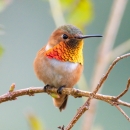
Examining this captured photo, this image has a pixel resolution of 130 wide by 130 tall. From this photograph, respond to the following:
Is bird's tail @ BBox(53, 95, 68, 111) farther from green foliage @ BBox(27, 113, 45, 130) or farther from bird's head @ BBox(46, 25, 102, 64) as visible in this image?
green foliage @ BBox(27, 113, 45, 130)

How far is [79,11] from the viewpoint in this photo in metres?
1.82

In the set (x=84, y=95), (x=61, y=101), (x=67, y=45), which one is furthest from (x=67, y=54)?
(x=84, y=95)

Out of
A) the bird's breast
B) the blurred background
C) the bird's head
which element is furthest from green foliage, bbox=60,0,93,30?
the blurred background

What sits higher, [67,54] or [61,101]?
[67,54]

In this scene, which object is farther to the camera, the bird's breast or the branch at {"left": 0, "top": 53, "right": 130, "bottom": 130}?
the bird's breast

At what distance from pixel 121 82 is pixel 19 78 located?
1.02 m

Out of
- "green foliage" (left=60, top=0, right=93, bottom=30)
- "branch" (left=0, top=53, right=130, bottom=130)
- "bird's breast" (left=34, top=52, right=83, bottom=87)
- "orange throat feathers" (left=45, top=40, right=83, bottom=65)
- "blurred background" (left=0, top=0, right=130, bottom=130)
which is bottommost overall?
"branch" (left=0, top=53, right=130, bottom=130)

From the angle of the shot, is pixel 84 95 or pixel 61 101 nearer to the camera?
pixel 84 95

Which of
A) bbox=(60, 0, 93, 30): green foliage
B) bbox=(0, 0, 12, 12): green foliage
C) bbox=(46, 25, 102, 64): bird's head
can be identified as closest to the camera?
bbox=(0, 0, 12, 12): green foliage

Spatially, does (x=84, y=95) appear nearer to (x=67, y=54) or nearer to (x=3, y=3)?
(x=3, y=3)

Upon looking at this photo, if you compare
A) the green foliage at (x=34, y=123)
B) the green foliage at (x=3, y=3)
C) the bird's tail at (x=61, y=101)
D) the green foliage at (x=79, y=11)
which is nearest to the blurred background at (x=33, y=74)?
the bird's tail at (x=61, y=101)

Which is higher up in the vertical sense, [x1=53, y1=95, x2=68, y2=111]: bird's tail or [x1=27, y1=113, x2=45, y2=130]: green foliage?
[x1=53, y1=95, x2=68, y2=111]: bird's tail

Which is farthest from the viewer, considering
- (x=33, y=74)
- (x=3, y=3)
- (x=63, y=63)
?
(x=33, y=74)

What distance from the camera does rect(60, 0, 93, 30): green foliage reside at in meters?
1.81
